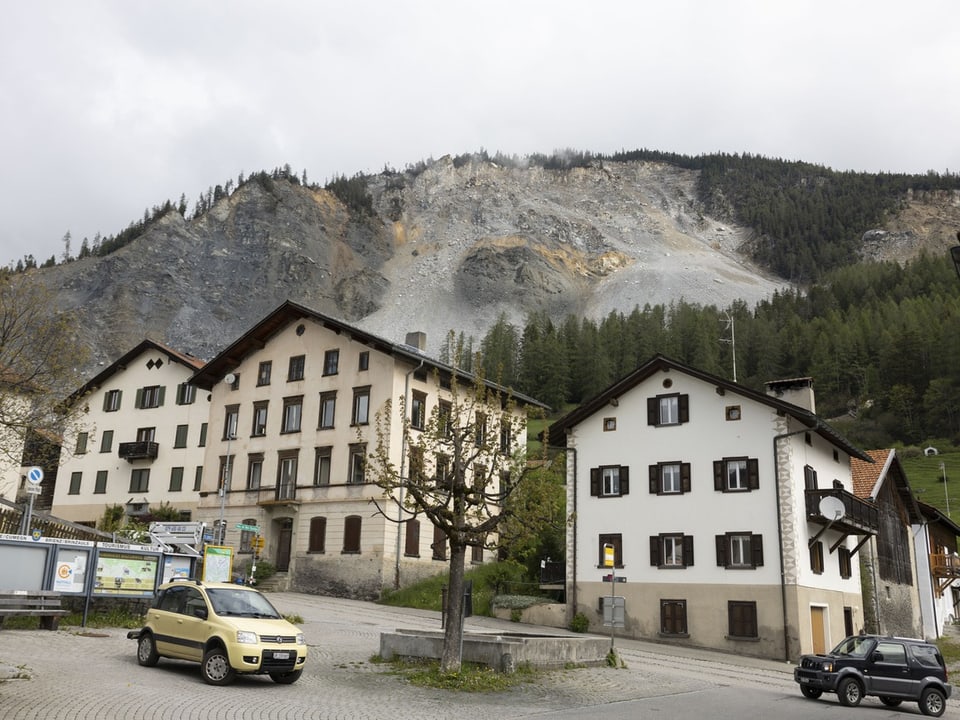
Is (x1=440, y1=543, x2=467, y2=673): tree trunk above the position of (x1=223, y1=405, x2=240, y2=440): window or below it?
below

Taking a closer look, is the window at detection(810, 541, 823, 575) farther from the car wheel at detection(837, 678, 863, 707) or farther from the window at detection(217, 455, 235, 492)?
the window at detection(217, 455, 235, 492)

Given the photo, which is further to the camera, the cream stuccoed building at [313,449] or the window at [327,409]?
the window at [327,409]

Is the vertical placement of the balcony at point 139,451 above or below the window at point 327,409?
below

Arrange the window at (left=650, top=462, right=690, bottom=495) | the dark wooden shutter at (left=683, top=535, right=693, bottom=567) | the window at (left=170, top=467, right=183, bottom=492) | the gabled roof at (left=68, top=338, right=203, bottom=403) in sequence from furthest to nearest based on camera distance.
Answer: the gabled roof at (left=68, top=338, right=203, bottom=403), the window at (left=170, top=467, right=183, bottom=492), the window at (left=650, top=462, right=690, bottom=495), the dark wooden shutter at (left=683, top=535, right=693, bottom=567)

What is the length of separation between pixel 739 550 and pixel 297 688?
21515mm

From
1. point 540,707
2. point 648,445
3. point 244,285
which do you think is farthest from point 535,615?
point 244,285

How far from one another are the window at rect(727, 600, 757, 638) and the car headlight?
21.7 meters

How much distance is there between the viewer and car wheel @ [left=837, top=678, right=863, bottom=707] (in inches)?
822

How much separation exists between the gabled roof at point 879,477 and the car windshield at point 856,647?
19.3m

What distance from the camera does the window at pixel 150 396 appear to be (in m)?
56.2

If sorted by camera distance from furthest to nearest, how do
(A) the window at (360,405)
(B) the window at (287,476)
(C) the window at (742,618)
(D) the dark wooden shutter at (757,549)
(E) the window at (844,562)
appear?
(B) the window at (287,476), (A) the window at (360,405), (E) the window at (844,562), (D) the dark wooden shutter at (757,549), (C) the window at (742,618)

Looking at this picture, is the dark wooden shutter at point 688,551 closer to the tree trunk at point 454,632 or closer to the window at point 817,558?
the window at point 817,558

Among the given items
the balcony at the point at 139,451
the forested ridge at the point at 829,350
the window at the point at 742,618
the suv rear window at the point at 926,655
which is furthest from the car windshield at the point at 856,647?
the forested ridge at the point at 829,350

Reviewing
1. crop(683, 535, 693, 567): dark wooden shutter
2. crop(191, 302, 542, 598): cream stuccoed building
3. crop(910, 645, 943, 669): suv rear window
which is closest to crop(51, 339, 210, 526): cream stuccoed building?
crop(191, 302, 542, 598): cream stuccoed building
